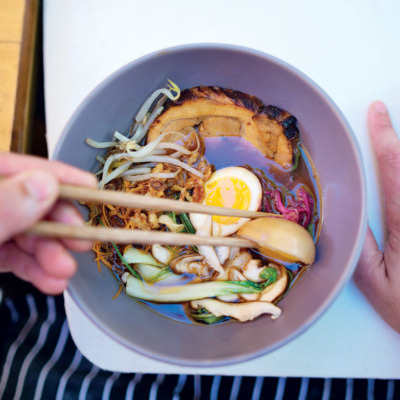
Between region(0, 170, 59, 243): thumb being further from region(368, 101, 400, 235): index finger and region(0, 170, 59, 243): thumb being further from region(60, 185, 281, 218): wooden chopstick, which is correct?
region(368, 101, 400, 235): index finger

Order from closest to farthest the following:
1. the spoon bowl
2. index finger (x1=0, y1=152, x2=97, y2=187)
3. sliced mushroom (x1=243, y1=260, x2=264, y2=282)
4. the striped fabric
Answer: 1. index finger (x1=0, y1=152, x2=97, y2=187)
2. the spoon bowl
3. sliced mushroom (x1=243, y1=260, x2=264, y2=282)
4. the striped fabric

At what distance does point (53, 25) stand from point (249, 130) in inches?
26.0

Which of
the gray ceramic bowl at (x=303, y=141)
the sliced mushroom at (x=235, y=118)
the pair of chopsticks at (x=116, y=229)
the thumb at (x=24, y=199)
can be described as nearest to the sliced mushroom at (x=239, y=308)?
the gray ceramic bowl at (x=303, y=141)

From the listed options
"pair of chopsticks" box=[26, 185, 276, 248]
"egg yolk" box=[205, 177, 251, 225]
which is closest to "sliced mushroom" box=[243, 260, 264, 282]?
"egg yolk" box=[205, 177, 251, 225]

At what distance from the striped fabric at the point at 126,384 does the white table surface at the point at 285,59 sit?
277mm

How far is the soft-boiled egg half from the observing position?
1.11m

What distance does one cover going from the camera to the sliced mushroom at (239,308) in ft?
3.10

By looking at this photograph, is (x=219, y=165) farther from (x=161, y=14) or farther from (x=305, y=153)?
(x=161, y=14)

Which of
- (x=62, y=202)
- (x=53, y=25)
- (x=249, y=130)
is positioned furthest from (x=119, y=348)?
(x=53, y=25)

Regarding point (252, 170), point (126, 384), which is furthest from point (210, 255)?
point (126, 384)

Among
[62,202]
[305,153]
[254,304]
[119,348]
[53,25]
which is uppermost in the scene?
[53,25]

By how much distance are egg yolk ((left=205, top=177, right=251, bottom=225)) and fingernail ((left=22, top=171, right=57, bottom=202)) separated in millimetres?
553

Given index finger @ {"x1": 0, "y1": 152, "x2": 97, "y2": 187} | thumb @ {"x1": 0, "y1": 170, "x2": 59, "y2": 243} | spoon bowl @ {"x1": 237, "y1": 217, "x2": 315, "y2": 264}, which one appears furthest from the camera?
spoon bowl @ {"x1": 237, "y1": 217, "x2": 315, "y2": 264}

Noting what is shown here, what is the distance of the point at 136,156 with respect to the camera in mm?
1020
